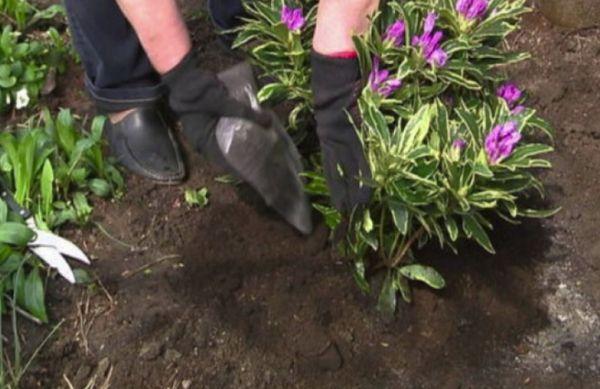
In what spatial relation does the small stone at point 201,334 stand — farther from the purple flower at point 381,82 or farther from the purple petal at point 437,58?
the purple petal at point 437,58

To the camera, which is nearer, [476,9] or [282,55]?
[476,9]

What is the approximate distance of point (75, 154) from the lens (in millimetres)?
2965

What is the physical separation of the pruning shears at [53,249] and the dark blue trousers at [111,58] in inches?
19.4

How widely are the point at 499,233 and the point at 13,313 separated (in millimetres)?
1535

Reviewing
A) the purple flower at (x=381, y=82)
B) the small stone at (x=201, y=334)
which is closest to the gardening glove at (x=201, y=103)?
the purple flower at (x=381, y=82)

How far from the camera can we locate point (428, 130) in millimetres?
2373

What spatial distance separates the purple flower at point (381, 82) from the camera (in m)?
2.38

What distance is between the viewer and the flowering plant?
2283 millimetres

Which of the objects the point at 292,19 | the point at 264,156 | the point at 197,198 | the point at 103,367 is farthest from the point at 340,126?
the point at 103,367

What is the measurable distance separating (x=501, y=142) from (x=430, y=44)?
1.17ft

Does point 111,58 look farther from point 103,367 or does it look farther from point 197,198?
point 103,367

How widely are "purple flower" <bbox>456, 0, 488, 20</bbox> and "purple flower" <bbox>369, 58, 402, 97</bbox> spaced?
317mm

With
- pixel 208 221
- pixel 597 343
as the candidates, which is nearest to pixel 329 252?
pixel 208 221

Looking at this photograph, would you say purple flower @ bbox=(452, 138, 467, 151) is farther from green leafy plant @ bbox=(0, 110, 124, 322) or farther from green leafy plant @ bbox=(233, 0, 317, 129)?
green leafy plant @ bbox=(0, 110, 124, 322)
